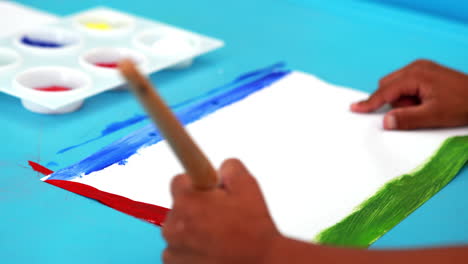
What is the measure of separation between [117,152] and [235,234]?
30 cm

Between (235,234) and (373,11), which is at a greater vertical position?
(373,11)

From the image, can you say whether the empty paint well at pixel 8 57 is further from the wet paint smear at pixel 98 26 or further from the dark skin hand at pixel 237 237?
the dark skin hand at pixel 237 237

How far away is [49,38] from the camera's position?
0.99m

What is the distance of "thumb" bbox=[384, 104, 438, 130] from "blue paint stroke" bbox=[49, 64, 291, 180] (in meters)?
0.20

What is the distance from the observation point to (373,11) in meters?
1.22

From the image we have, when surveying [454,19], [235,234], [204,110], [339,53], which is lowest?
[235,234]

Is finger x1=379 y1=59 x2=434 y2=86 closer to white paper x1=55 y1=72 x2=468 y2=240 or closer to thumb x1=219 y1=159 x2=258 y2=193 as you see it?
white paper x1=55 y1=72 x2=468 y2=240

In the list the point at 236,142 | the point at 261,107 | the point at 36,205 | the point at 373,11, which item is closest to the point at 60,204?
the point at 36,205

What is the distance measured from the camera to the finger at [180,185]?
1.53 ft

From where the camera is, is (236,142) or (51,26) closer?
(236,142)

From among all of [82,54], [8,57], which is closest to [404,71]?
[82,54]

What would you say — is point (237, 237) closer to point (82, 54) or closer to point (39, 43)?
point (82, 54)

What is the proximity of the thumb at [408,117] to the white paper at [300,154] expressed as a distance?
0.04ft

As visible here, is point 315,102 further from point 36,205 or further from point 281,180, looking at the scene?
point 36,205
